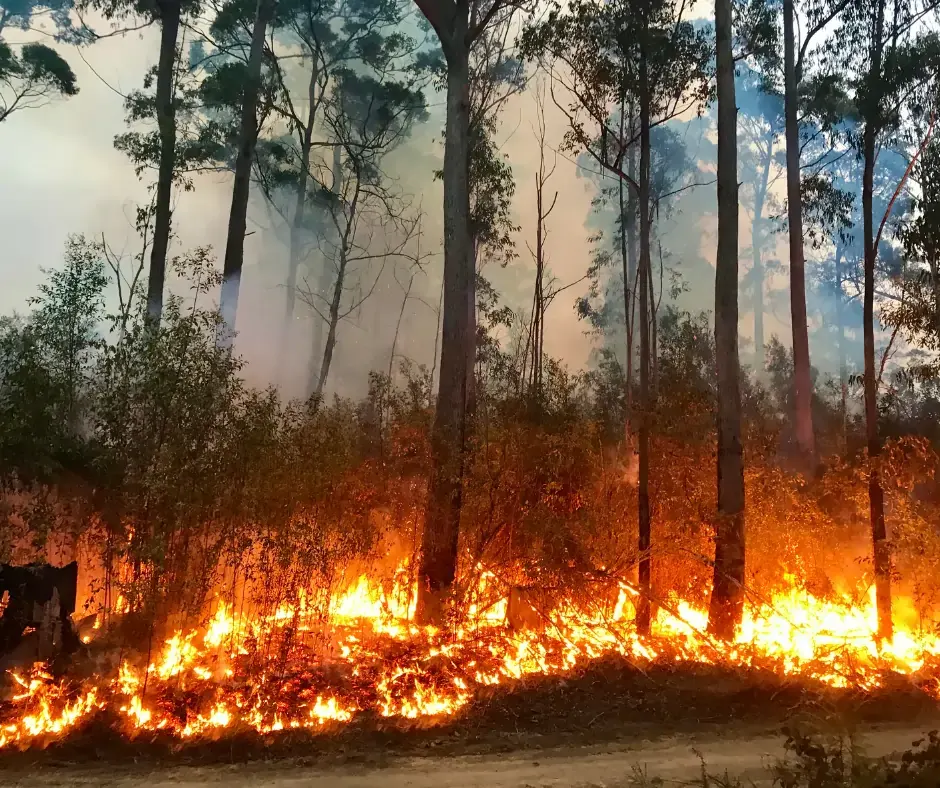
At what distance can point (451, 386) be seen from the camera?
725 cm

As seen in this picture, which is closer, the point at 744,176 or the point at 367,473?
the point at 367,473

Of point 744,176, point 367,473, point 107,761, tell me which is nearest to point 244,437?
point 367,473

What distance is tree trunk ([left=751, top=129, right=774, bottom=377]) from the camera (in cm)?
3019

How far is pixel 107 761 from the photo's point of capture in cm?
456

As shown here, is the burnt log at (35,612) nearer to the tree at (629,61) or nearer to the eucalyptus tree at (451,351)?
the eucalyptus tree at (451,351)

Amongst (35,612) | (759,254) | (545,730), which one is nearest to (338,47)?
(35,612)

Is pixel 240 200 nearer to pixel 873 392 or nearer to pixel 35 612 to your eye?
pixel 35 612

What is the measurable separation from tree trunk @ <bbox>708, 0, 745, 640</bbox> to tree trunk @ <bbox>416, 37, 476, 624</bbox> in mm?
2913

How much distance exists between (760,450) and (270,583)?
6.48 metres

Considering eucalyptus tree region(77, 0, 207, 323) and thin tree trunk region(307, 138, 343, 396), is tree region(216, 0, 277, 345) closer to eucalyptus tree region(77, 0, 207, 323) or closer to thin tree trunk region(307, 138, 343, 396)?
eucalyptus tree region(77, 0, 207, 323)

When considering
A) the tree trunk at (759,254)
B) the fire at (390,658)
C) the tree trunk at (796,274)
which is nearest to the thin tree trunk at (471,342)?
the fire at (390,658)

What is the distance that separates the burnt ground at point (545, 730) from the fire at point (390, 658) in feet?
0.47

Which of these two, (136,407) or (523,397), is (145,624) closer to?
(136,407)

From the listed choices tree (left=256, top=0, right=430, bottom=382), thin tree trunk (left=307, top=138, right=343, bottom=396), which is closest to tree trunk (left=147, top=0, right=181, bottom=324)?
tree (left=256, top=0, right=430, bottom=382)
